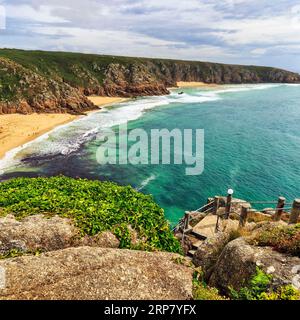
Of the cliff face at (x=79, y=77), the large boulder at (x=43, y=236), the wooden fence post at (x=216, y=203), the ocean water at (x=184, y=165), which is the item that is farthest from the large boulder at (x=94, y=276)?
the cliff face at (x=79, y=77)

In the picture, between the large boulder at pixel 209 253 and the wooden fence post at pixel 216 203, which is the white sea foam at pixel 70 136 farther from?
the large boulder at pixel 209 253

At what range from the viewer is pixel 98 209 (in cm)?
1181

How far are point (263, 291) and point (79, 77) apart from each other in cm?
9597

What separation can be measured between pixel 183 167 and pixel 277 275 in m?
28.4

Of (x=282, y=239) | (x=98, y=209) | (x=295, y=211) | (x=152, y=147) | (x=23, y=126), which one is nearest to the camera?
(x=282, y=239)

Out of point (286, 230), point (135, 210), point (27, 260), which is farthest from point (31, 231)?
point (286, 230)

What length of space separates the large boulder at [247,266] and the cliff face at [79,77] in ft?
196

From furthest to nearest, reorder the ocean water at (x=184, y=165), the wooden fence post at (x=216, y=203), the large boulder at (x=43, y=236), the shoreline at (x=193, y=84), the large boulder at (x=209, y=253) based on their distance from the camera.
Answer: the shoreline at (x=193, y=84)
the ocean water at (x=184, y=165)
the wooden fence post at (x=216, y=203)
the large boulder at (x=209, y=253)
the large boulder at (x=43, y=236)

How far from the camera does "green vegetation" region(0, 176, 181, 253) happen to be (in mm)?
11126

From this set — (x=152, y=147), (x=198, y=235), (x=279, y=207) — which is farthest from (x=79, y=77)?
(x=279, y=207)

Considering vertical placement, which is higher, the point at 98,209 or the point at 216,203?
the point at 98,209

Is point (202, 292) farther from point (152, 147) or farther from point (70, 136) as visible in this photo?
point (70, 136)

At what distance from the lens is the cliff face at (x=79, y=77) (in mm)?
63031
